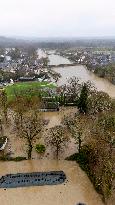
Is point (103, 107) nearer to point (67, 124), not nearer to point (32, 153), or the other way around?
point (67, 124)

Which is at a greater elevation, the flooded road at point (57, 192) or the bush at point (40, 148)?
the bush at point (40, 148)

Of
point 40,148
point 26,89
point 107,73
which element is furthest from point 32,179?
point 107,73

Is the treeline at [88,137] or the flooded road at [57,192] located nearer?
the flooded road at [57,192]

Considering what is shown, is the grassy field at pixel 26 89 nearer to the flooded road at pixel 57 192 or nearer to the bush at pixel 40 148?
the bush at pixel 40 148

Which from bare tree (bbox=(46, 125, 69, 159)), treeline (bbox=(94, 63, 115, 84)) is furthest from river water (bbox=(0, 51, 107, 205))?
treeline (bbox=(94, 63, 115, 84))

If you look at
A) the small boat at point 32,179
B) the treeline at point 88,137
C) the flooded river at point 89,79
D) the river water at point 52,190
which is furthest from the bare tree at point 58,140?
the flooded river at point 89,79

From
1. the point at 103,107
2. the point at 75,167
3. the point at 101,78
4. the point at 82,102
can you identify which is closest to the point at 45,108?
the point at 82,102
